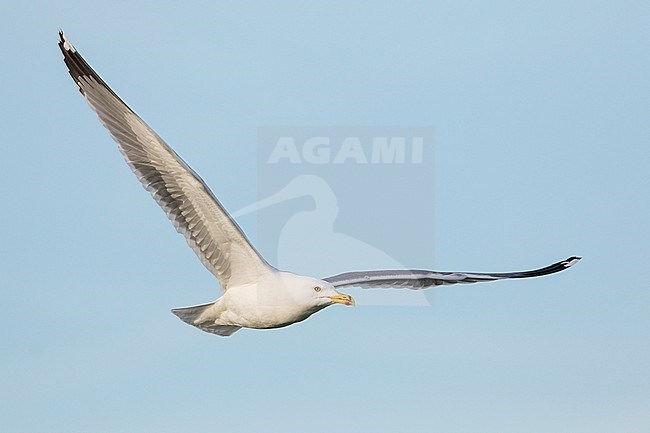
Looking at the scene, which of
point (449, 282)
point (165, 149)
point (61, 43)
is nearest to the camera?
point (165, 149)

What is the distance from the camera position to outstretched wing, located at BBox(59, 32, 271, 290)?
10320mm

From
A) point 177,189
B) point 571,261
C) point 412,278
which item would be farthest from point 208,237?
point 571,261

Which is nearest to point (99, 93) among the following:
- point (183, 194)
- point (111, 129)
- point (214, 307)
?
point (111, 129)

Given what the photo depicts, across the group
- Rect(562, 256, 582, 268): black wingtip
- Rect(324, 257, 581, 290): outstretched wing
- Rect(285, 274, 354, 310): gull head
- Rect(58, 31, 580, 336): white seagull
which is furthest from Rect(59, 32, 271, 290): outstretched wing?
Rect(562, 256, 582, 268): black wingtip

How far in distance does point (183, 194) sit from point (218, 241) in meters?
0.52

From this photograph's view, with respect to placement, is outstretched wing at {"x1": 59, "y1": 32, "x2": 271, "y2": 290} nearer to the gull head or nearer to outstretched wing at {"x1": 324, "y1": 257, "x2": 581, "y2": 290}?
the gull head

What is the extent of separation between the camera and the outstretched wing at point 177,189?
406 inches

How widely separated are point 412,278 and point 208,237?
2.23m

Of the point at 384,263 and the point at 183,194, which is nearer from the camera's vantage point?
the point at 183,194

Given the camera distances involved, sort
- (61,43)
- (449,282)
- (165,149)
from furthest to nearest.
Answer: (449,282), (61,43), (165,149)

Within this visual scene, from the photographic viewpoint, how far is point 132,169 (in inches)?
415

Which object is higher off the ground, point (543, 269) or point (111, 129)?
point (111, 129)

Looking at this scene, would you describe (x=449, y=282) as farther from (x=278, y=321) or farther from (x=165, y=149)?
(x=165, y=149)

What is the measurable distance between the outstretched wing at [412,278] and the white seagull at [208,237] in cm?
106
